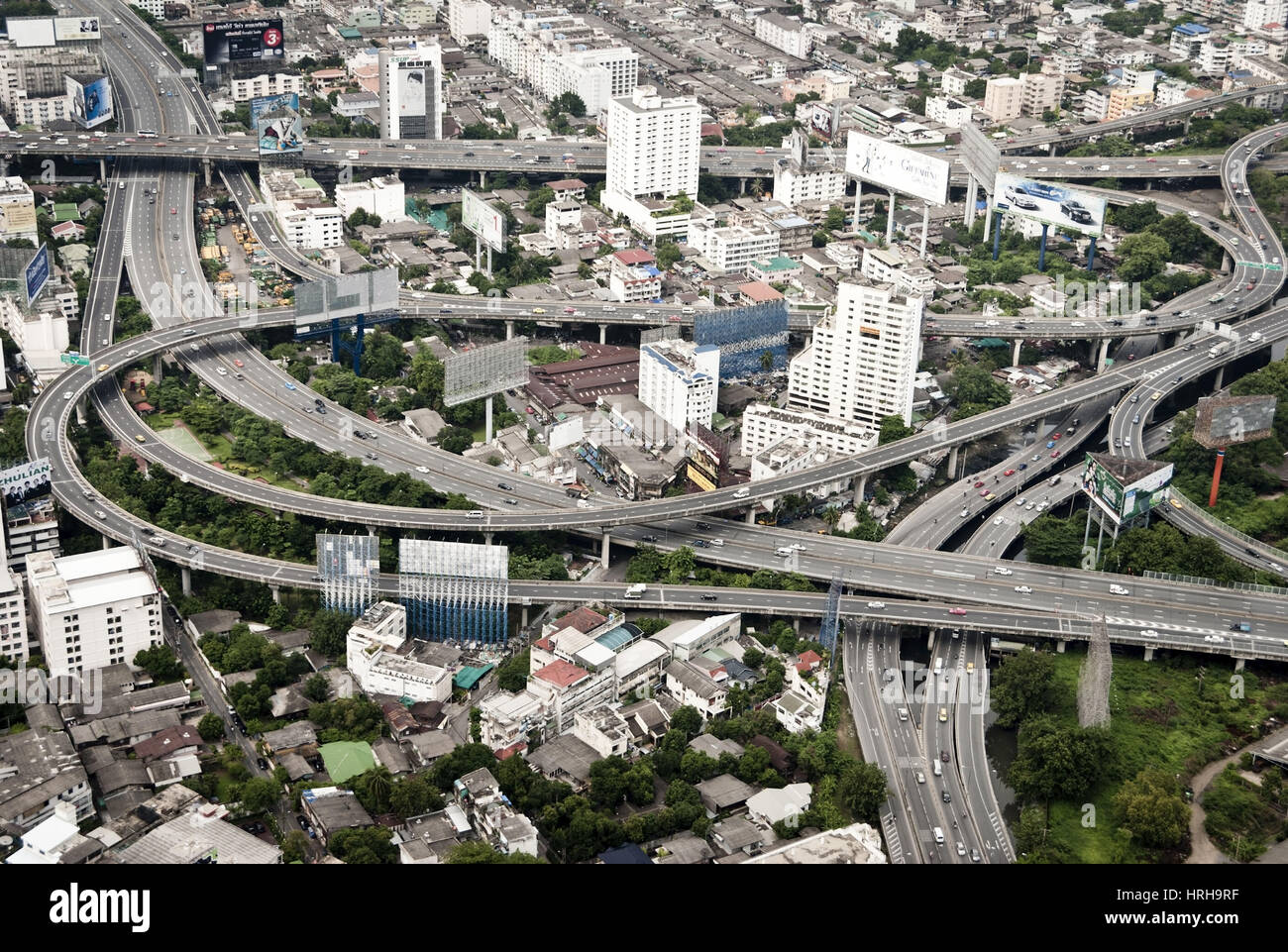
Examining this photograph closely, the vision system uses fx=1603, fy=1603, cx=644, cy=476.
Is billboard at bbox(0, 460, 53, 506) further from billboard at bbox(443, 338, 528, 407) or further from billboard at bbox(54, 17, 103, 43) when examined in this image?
billboard at bbox(54, 17, 103, 43)

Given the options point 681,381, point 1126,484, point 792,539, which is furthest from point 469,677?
point 1126,484

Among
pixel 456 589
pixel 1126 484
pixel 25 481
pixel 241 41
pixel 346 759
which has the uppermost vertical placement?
pixel 241 41

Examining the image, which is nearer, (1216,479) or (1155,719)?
(1155,719)

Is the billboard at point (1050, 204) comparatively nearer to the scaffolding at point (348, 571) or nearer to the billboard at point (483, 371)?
the billboard at point (483, 371)

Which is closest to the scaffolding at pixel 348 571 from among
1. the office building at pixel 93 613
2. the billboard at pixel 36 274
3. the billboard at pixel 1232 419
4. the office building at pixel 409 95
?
the office building at pixel 93 613

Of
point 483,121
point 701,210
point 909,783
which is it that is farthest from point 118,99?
point 909,783

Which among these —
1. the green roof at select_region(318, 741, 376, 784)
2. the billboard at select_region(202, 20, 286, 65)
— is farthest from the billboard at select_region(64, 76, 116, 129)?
the green roof at select_region(318, 741, 376, 784)

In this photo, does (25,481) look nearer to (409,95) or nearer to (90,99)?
(90,99)
